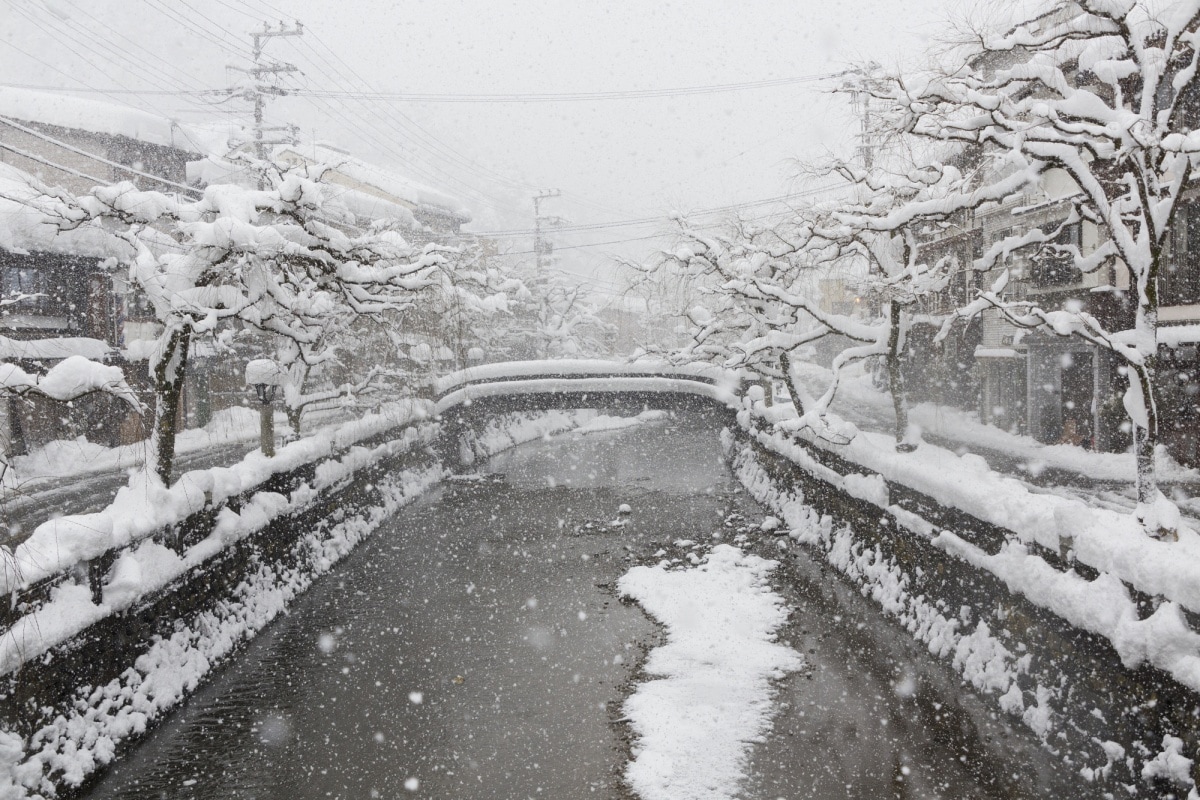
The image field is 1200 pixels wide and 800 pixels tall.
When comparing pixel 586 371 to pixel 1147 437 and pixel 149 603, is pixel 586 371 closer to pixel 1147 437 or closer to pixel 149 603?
pixel 149 603

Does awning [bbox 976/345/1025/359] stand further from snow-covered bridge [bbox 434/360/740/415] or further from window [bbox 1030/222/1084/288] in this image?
snow-covered bridge [bbox 434/360/740/415]

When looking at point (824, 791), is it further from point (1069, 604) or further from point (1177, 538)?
point (1177, 538)

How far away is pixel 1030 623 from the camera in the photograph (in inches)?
258

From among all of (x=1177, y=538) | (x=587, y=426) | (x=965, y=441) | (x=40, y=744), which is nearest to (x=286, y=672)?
(x=40, y=744)

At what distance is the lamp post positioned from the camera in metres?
12.6

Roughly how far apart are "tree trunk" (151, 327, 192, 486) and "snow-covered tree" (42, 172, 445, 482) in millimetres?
11

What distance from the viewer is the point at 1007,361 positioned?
82.5ft

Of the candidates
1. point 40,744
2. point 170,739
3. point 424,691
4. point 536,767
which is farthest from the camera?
point 424,691

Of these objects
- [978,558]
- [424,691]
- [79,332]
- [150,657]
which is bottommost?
[424,691]

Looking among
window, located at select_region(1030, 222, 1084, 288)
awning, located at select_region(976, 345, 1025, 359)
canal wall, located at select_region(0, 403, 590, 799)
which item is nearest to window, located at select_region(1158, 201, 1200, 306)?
window, located at select_region(1030, 222, 1084, 288)

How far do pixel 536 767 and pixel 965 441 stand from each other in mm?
21109

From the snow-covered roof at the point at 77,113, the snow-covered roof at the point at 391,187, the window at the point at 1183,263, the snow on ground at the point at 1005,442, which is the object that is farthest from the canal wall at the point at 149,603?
the snow-covered roof at the point at 391,187

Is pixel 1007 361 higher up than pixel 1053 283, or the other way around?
pixel 1053 283

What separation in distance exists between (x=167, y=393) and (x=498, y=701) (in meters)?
4.98
